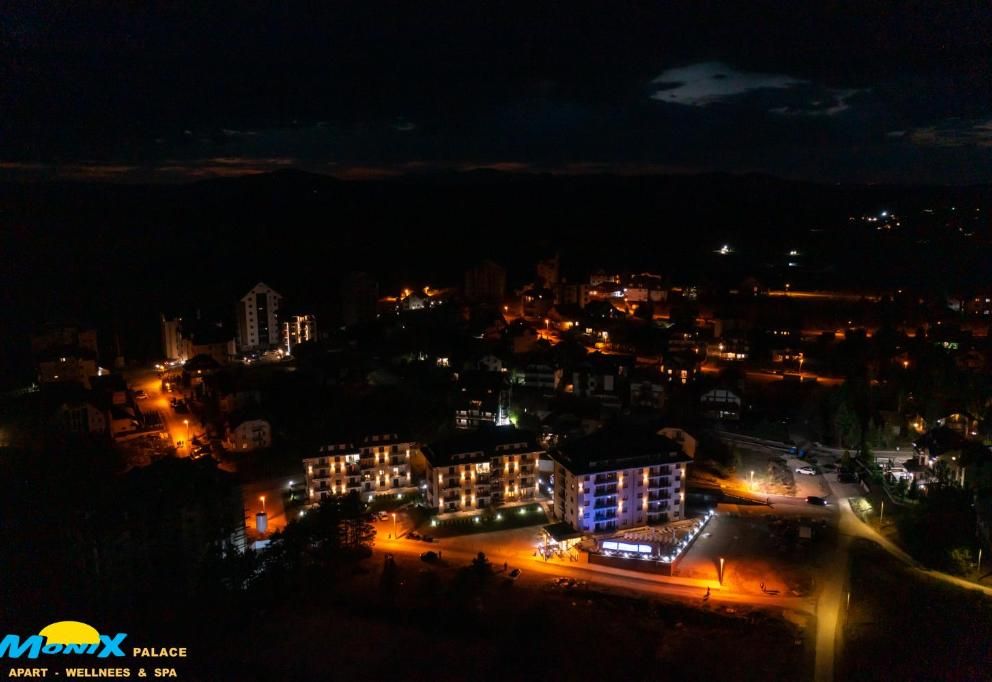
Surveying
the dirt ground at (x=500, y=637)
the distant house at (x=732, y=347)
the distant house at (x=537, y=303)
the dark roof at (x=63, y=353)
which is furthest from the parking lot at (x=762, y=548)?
the dark roof at (x=63, y=353)

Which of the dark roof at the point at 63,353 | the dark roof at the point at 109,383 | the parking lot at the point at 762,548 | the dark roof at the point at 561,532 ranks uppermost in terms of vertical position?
the dark roof at the point at 63,353

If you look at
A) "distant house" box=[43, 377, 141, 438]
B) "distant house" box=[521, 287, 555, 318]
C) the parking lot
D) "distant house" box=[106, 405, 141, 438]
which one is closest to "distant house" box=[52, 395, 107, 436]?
"distant house" box=[43, 377, 141, 438]

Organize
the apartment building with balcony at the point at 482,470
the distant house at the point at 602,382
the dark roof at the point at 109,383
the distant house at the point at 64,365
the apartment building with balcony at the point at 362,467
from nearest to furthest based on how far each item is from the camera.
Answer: the apartment building with balcony at the point at 482,470
the apartment building with balcony at the point at 362,467
the dark roof at the point at 109,383
the distant house at the point at 602,382
the distant house at the point at 64,365

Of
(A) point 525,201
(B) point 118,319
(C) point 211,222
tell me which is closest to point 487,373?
(B) point 118,319

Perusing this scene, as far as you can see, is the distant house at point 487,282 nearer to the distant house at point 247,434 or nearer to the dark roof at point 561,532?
the distant house at point 247,434

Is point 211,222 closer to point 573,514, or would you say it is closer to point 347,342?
point 347,342
